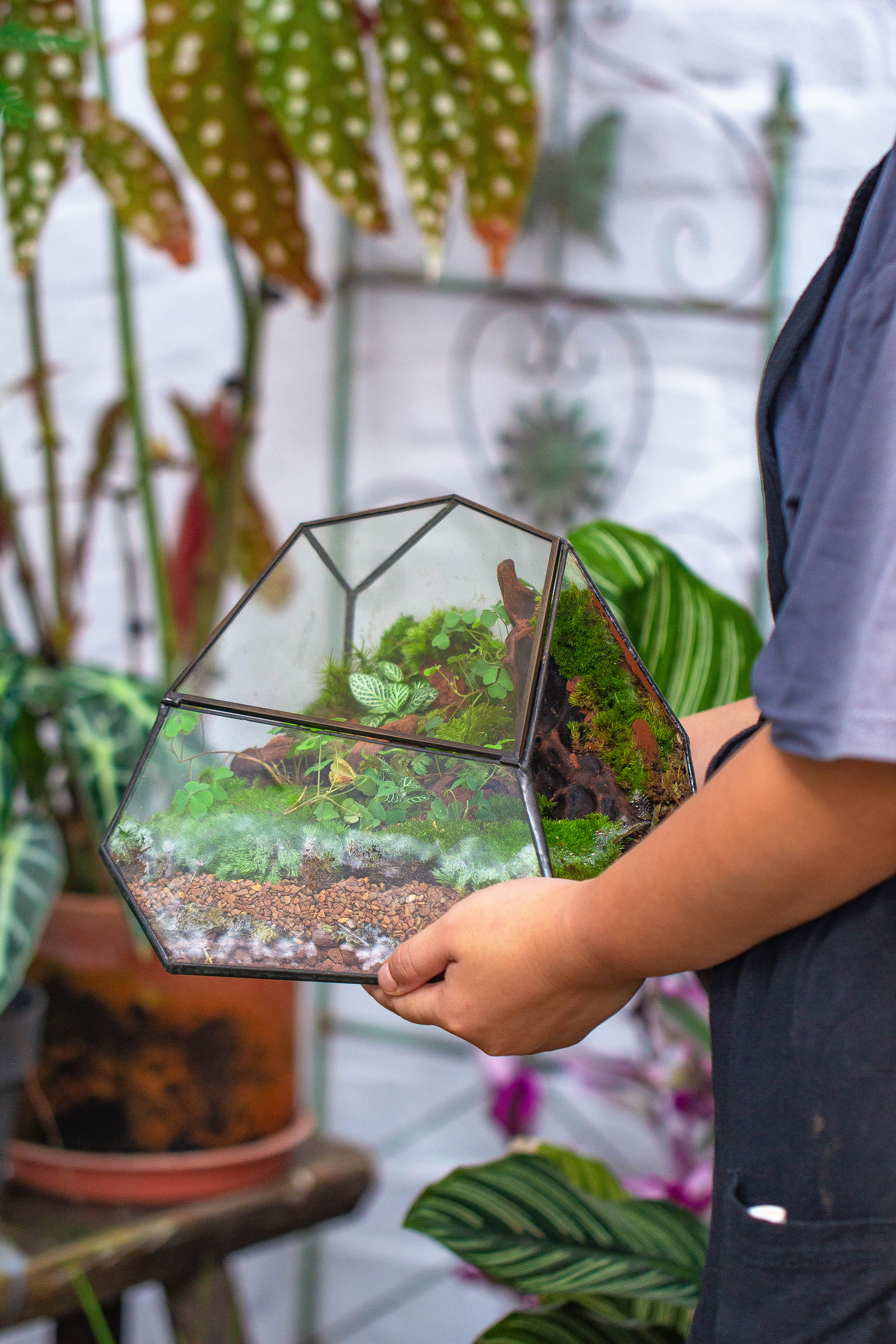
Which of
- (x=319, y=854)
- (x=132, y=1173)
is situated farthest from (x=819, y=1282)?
(x=132, y=1173)

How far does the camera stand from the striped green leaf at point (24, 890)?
102 cm

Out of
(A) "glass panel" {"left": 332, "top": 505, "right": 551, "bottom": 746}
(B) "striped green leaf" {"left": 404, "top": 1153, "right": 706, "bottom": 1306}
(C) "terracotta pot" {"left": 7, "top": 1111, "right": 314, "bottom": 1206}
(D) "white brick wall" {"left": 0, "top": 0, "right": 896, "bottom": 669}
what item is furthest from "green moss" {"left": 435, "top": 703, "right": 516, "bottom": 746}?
(D) "white brick wall" {"left": 0, "top": 0, "right": 896, "bottom": 669}

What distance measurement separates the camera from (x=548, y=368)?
5.19 feet

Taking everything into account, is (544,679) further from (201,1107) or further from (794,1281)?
(201,1107)

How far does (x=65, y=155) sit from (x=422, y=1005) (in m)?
A: 1.00

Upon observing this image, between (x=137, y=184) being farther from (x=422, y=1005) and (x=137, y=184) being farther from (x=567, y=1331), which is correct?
(x=567, y=1331)

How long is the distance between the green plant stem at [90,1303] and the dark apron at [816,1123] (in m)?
0.82

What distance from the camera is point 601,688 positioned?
0.54 metres

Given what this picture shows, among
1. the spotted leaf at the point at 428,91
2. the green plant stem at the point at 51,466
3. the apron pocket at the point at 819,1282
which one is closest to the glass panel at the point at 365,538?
the apron pocket at the point at 819,1282

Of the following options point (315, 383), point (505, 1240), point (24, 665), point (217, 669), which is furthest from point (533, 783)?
point (315, 383)

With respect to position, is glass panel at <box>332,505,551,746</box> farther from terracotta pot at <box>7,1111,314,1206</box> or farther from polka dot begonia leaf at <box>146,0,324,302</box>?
terracotta pot at <box>7,1111,314,1206</box>

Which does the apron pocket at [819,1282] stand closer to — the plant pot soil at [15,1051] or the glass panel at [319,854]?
the glass panel at [319,854]

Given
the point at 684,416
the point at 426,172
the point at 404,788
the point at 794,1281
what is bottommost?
the point at 794,1281

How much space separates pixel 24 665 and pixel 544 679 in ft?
2.70
